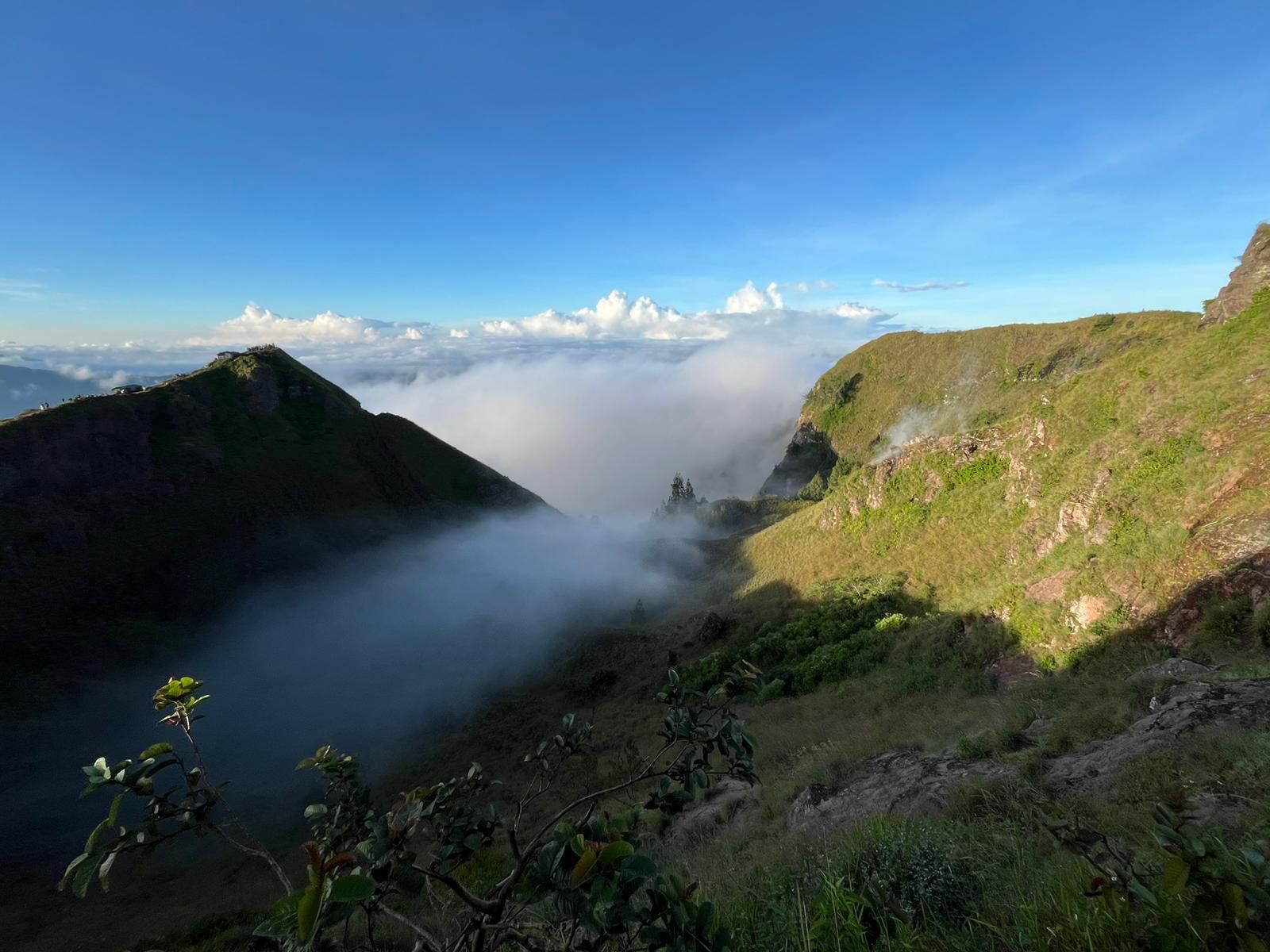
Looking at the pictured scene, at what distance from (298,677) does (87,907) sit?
19.3 metres

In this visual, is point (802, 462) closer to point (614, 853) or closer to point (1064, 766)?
point (1064, 766)

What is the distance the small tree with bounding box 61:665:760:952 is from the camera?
5.94 feet

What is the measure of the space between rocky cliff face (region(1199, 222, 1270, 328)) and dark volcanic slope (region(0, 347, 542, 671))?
5889 centimetres

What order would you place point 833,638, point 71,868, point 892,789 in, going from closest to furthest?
point 71,868, point 892,789, point 833,638

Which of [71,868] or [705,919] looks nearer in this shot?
[71,868]

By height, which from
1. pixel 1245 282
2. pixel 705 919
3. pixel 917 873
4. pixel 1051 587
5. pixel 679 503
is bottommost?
pixel 679 503

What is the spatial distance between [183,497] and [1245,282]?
65.5 meters

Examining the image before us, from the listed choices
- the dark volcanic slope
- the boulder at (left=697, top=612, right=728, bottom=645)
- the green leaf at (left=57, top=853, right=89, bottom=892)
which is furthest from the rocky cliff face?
the dark volcanic slope

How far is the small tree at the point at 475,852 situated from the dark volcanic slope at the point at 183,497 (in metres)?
44.5

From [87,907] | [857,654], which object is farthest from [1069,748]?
[87,907]

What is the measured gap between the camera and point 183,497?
45750 millimetres

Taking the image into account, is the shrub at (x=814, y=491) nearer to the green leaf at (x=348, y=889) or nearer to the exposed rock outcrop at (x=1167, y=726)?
the exposed rock outcrop at (x=1167, y=726)

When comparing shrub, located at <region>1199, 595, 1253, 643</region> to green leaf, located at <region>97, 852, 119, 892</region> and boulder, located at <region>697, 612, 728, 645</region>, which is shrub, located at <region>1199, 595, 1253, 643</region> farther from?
boulder, located at <region>697, 612, 728, 645</region>

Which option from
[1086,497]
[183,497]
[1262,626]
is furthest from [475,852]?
[183,497]
